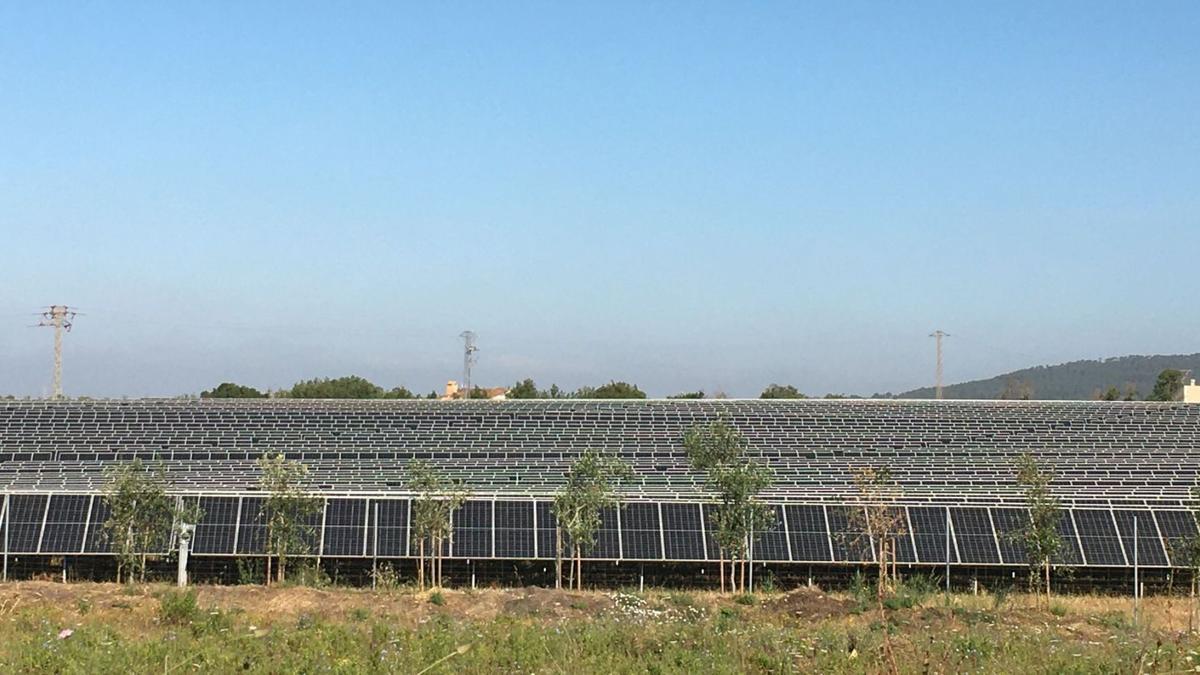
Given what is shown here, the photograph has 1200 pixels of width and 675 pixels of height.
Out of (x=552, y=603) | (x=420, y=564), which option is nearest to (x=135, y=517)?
(x=420, y=564)

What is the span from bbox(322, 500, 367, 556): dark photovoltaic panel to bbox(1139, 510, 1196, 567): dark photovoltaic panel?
79.1 ft

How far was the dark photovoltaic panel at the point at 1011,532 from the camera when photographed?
3659 cm

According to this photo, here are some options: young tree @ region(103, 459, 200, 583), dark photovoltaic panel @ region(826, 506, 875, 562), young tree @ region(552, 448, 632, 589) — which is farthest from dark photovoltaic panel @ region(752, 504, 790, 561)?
young tree @ region(103, 459, 200, 583)

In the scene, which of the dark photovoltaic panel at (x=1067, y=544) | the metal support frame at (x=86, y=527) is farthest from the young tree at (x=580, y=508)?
the metal support frame at (x=86, y=527)

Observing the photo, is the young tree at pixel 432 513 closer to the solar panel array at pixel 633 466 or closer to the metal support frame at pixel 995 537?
the solar panel array at pixel 633 466

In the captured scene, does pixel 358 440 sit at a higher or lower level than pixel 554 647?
higher

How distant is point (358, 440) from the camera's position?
56.1m

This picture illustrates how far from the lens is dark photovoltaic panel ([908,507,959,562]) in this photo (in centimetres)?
3834

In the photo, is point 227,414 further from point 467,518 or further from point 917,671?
point 917,671

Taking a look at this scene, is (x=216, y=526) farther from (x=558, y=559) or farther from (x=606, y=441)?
(x=606, y=441)

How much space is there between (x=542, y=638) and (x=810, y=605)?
1017cm

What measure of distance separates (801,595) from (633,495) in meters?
12.0

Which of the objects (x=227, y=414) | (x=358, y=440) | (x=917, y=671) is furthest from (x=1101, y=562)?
(x=227, y=414)

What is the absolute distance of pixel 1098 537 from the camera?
38.9 m
